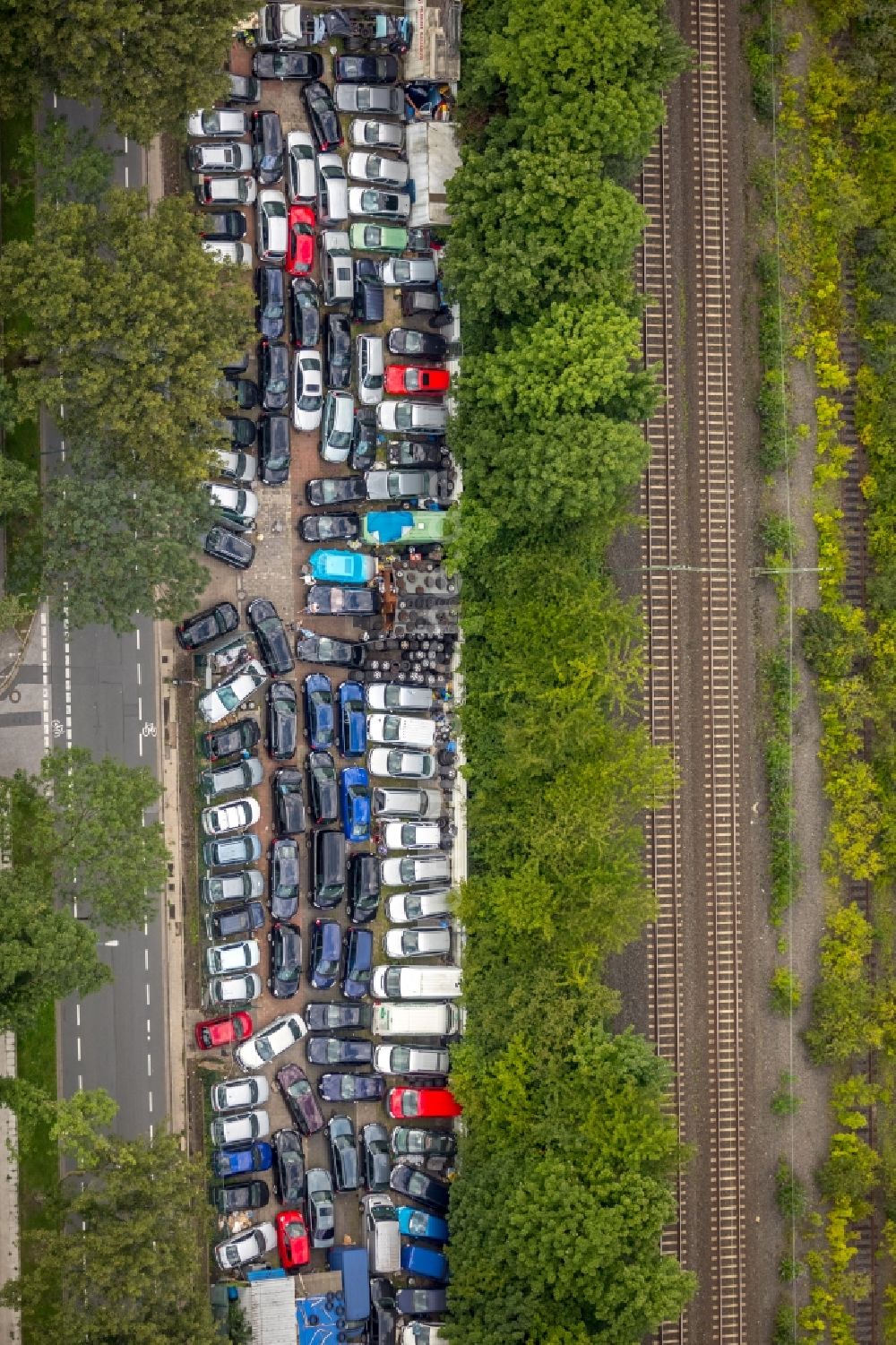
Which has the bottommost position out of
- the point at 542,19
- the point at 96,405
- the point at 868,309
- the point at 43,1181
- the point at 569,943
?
the point at 43,1181

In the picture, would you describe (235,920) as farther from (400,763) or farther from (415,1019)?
(400,763)

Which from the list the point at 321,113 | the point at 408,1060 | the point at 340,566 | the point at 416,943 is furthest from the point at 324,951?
the point at 321,113

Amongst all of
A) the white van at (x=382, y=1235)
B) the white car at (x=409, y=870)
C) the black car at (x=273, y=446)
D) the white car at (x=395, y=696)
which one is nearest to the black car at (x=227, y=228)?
the black car at (x=273, y=446)

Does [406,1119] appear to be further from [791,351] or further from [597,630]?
[791,351]

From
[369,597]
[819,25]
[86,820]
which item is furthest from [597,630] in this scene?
[819,25]

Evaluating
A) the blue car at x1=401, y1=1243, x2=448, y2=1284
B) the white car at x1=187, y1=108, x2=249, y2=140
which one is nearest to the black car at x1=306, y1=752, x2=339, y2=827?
the blue car at x1=401, y1=1243, x2=448, y2=1284
